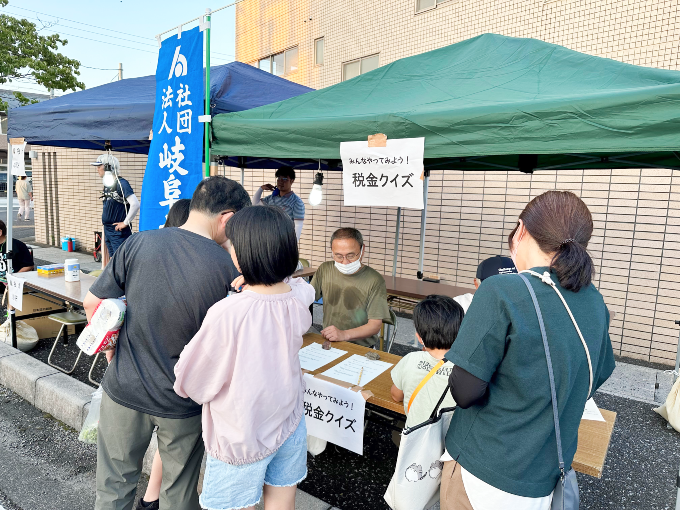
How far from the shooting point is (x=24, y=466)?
9.37 ft

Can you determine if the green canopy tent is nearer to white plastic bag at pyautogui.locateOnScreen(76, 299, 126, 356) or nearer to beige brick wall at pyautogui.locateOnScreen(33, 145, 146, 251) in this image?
white plastic bag at pyautogui.locateOnScreen(76, 299, 126, 356)

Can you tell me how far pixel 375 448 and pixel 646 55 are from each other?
506 cm

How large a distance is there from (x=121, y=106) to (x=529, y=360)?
12.7 ft

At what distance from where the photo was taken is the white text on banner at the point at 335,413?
218cm

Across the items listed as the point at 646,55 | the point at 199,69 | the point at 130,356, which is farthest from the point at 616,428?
the point at 199,69

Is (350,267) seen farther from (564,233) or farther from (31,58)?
(31,58)

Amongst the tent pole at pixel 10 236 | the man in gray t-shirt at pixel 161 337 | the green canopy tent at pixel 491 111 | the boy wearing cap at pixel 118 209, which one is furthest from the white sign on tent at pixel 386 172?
the boy wearing cap at pixel 118 209

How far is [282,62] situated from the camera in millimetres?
10336

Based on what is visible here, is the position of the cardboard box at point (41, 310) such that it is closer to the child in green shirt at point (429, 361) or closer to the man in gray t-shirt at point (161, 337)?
the man in gray t-shirt at point (161, 337)

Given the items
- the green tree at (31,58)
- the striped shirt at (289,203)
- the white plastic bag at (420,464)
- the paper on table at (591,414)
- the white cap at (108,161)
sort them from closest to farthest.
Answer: the white plastic bag at (420,464) → the paper on table at (591,414) → the white cap at (108,161) → the striped shirt at (289,203) → the green tree at (31,58)

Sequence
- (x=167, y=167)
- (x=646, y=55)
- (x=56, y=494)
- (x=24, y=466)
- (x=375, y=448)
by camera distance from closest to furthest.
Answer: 1. (x=56, y=494)
2. (x=24, y=466)
3. (x=375, y=448)
4. (x=167, y=167)
5. (x=646, y=55)

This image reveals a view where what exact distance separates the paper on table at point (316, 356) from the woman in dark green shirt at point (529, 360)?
4.19 feet

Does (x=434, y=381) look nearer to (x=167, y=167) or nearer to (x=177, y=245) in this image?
(x=177, y=245)

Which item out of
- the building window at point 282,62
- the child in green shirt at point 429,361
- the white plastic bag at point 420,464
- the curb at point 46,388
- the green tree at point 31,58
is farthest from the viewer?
the green tree at point 31,58
